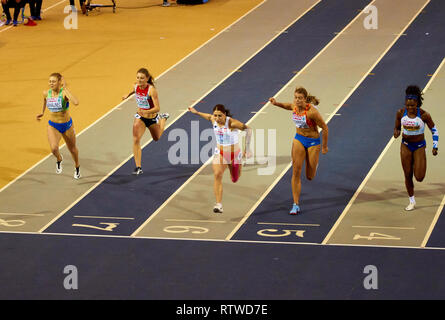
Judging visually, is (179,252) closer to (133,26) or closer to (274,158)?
(274,158)

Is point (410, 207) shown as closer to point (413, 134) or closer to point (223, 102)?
point (413, 134)

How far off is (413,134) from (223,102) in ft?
22.5

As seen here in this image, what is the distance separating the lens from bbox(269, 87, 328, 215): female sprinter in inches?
570

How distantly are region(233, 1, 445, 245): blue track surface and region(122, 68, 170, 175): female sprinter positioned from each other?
2.48 meters

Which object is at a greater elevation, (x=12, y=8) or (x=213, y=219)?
(x=12, y=8)

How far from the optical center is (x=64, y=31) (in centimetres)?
2736

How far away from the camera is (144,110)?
658 inches

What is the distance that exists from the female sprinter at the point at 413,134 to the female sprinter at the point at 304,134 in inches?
47.0

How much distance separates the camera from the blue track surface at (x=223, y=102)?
15.2 meters

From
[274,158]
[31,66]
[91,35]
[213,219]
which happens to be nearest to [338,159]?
[274,158]

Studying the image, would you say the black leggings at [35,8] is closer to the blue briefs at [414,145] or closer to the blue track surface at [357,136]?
the blue track surface at [357,136]

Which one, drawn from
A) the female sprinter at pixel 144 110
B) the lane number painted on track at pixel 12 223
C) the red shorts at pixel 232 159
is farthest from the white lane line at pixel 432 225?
the lane number painted on track at pixel 12 223

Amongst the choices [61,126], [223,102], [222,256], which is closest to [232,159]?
[222,256]

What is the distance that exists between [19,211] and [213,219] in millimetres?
3103
